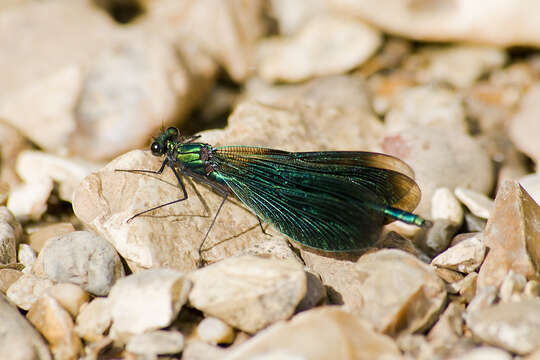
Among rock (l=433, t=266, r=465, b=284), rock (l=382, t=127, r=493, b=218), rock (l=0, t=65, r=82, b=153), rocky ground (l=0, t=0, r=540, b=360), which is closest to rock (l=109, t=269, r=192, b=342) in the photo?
rocky ground (l=0, t=0, r=540, b=360)

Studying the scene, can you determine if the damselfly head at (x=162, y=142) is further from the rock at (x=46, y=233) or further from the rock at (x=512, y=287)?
the rock at (x=512, y=287)

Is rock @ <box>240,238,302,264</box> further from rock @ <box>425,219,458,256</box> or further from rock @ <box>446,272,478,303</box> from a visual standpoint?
rock @ <box>425,219,458,256</box>

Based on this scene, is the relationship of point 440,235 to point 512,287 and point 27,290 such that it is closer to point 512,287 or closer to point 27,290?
point 512,287

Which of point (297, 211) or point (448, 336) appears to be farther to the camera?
point (297, 211)

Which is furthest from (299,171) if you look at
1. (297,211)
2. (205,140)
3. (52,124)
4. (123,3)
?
(123,3)

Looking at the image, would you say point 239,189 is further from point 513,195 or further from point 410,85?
point 410,85

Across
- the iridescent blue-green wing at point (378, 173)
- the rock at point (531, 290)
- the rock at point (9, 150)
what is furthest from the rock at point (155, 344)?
the rock at point (9, 150)
